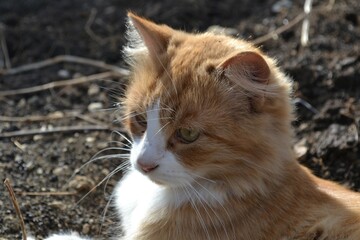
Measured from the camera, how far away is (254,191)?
9.59 ft

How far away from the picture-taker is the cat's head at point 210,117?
275 cm

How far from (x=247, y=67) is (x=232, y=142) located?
0.35 metres

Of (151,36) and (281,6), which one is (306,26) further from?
(151,36)

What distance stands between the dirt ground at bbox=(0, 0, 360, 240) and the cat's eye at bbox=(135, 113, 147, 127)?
73 cm

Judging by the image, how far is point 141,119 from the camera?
2.90m

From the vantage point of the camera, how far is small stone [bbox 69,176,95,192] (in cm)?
371

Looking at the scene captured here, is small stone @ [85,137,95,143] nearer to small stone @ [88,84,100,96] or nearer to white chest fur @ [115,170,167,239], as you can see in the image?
small stone @ [88,84,100,96]

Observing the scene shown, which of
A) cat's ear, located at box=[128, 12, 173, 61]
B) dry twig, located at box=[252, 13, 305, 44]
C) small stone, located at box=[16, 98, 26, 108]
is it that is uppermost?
dry twig, located at box=[252, 13, 305, 44]

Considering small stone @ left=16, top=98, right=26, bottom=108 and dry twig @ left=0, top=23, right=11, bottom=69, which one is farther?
dry twig @ left=0, top=23, right=11, bottom=69

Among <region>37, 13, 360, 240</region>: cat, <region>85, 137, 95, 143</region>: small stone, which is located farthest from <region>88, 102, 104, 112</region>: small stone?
<region>37, 13, 360, 240</region>: cat

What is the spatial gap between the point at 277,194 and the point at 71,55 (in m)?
2.58

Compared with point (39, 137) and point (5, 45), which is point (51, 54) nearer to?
point (5, 45)

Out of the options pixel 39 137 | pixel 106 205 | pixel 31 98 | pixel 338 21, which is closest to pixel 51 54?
pixel 31 98

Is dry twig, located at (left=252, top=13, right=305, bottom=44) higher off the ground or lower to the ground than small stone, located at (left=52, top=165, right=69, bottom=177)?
higher
